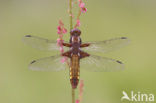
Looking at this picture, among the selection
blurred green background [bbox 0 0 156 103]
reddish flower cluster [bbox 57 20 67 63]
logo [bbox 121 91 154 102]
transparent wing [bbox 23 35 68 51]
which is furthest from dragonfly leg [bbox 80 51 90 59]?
blurred green background [bbox 0 0 156 103]

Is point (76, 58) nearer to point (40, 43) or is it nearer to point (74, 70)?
point (74, 70)

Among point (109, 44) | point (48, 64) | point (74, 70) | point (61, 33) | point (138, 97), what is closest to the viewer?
Answer: point (61, 33)

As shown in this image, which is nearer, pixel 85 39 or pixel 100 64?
pixel 100 64

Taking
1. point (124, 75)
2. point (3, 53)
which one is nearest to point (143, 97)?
point (124, 75)

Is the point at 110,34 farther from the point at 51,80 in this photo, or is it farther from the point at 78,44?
the point at 78,44

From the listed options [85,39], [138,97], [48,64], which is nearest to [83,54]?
[48,64]

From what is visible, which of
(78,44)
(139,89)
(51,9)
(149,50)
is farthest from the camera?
(51,9)

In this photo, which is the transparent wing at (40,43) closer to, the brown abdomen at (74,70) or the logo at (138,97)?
the brown abdomen at (74,70)

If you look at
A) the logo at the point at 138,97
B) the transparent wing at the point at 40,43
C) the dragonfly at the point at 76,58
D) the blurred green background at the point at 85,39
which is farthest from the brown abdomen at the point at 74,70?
the blurred green background at the point at 85,39
